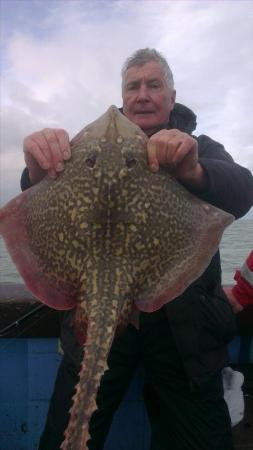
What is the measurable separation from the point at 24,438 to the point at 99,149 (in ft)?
10.0

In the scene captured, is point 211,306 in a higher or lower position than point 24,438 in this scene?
higher

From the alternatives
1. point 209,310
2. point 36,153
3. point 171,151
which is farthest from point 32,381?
point 171,151

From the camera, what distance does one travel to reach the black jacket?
2.65 meters

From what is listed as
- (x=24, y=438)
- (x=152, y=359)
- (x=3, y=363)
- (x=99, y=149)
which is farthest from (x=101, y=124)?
(x=24, y=438)

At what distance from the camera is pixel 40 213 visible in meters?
2.14

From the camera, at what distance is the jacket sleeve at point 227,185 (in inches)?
101

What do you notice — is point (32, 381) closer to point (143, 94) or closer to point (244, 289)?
point (244, 289)

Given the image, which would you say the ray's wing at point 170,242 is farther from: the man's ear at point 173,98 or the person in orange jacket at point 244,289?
the man's ear at point 173,98

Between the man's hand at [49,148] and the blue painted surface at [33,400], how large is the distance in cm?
216

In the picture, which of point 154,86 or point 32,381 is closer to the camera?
point 154,86

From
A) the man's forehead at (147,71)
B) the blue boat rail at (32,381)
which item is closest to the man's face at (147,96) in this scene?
the man's forehead at (147,71)

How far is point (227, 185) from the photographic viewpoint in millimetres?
2629

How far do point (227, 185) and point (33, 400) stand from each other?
8.92ft

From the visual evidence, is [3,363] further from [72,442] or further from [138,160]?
[138,160]
